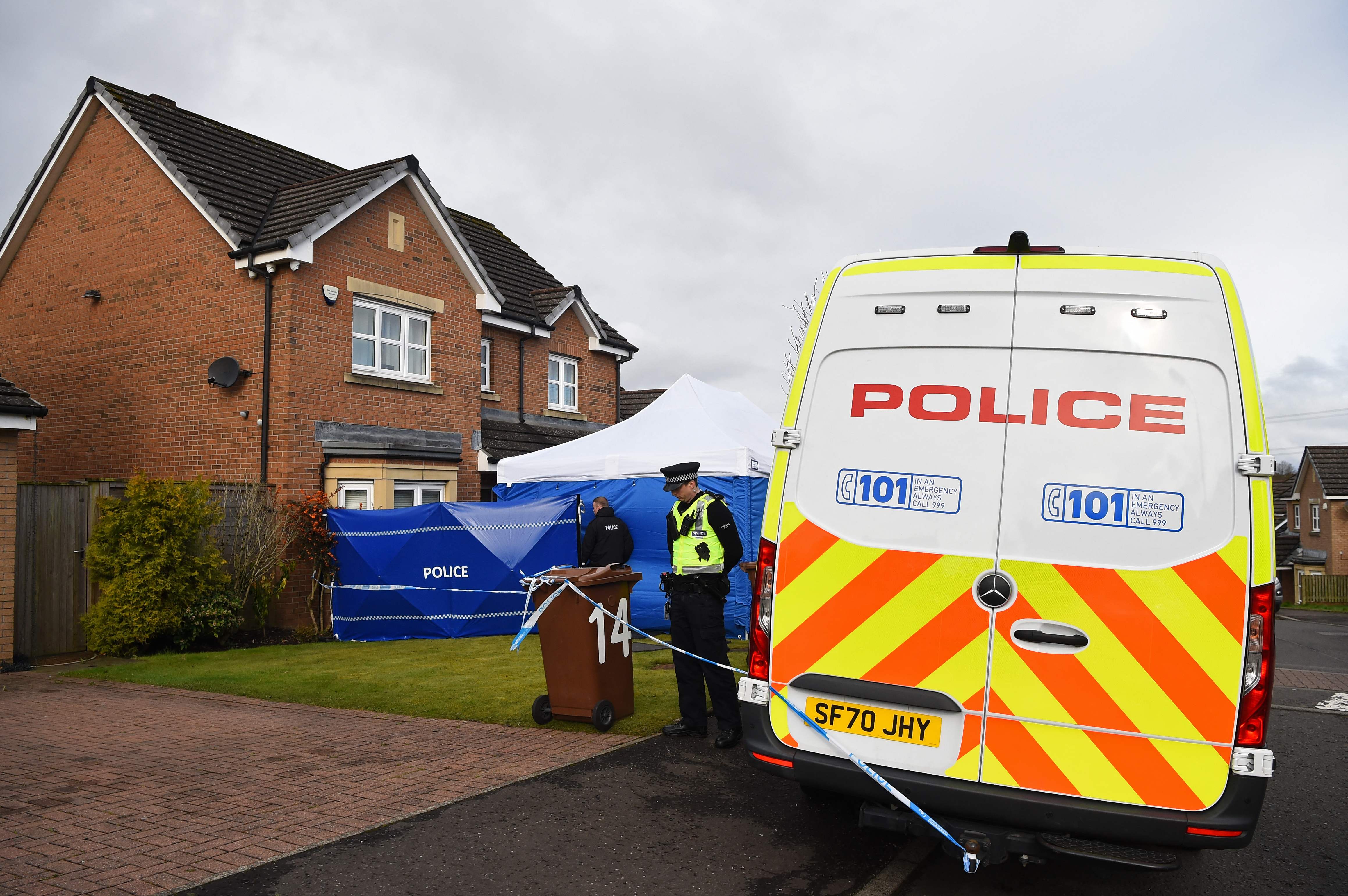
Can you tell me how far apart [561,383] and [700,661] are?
14401mm

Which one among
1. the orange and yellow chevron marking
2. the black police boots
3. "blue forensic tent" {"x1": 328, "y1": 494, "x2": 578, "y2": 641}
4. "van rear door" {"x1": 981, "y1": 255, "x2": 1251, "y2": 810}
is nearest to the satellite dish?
"blue forensic tent" {"x1": 328, "y1": 494, "x2": 578, "y2": 641}

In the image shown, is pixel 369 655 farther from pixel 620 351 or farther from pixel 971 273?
pixel 620 351

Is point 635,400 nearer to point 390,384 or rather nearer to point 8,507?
point 390,384

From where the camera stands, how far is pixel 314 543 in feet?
41.9

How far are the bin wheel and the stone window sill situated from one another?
8.99 metres

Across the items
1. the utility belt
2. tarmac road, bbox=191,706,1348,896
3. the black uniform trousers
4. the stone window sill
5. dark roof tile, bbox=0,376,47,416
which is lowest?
tarmac road, bbox=191,706,1348,896

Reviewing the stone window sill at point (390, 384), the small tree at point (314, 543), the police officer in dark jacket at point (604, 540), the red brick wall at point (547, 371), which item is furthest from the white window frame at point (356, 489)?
the red brick wall at point (547, 371)

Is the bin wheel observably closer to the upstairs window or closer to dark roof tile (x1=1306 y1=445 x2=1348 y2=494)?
the upstairs window

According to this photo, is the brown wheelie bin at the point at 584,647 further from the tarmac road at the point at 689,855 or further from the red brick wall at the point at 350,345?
the red brick wall at the point at 350,345

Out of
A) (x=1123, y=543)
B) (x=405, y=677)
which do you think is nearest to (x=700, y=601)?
(x=1123, y=543)

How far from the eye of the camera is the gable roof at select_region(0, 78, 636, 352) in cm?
1374

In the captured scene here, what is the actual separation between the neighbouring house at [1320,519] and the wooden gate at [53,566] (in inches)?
1701

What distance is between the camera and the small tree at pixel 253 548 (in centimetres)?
1195

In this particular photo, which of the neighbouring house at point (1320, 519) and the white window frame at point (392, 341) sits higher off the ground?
the white window frame at point (392, 341)
